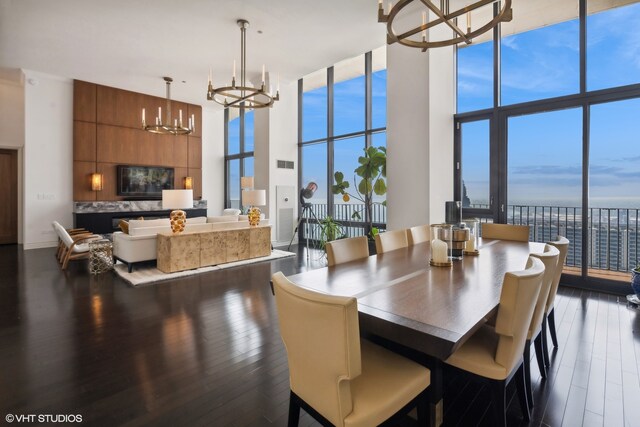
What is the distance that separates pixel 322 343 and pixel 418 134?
414cm

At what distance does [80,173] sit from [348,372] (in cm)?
885

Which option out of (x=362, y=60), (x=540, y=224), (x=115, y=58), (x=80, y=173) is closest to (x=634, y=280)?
(x=540, y=224)

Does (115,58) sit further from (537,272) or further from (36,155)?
(537,272)

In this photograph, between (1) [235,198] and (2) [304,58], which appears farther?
(1) [235,198]

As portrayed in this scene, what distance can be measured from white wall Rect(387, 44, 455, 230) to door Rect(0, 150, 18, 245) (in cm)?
895

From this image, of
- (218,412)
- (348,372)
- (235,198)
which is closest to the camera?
(348,372)

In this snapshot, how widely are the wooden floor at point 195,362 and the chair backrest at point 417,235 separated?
4.33 feet

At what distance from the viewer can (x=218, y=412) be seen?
1.79 meters

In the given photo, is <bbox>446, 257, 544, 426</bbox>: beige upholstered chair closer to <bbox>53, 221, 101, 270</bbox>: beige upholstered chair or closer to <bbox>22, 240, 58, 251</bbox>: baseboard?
<bbox>53, 221, 101, 270</bbox>: beige upholstered chair

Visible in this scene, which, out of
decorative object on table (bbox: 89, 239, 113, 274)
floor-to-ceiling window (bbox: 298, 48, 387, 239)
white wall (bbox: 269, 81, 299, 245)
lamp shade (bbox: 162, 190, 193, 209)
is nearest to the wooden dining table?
lamp shade (bbox: 162, 190, 193, 209)

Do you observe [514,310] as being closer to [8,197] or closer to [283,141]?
[283,141]

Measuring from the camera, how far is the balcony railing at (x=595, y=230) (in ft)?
13.1

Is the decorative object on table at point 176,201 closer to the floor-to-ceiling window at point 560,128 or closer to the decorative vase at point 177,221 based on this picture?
the decorative vase at point 177,221

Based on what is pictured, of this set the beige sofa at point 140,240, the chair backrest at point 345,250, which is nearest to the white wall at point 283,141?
the beige sofa at point 140,240
